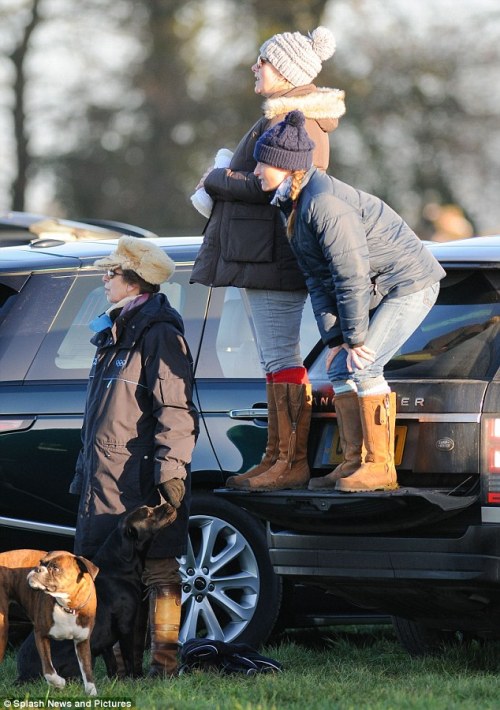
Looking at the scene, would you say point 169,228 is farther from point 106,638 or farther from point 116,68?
point 106,638

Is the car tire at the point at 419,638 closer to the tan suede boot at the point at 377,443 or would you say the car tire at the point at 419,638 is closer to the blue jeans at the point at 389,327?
the tan suede boot at the point at 377,443

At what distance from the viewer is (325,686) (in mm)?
5172

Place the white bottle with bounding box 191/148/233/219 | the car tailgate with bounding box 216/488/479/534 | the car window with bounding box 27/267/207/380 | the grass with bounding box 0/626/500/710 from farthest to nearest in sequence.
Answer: the car window with bounding box 27/267/207/380 → the white bottle with bounding box 191/148/233/219 → the car tailgate with bounding box 216/488/479/534 → the grass with bounding box 0/626/500/710

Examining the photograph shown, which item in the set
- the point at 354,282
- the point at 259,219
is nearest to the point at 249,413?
the point at 259,219

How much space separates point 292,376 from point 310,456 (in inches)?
13.8

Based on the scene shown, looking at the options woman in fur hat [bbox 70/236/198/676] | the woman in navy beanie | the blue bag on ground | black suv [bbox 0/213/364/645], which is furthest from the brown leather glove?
black suv [bbox 0/213/364/645]

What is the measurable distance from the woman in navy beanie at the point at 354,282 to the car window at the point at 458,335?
0.19 meters

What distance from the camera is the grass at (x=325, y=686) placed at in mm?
4703

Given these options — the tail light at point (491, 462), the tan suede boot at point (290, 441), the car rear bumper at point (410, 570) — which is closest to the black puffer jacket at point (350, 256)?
the tan suede boot at point (290, 441)

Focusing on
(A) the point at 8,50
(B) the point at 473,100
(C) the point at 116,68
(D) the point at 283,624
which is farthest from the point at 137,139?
(D) the point at 283,624

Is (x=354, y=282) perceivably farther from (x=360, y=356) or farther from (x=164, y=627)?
(x=164, y=627)

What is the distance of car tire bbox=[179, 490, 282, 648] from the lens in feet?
21.0

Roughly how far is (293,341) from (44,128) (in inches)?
1006

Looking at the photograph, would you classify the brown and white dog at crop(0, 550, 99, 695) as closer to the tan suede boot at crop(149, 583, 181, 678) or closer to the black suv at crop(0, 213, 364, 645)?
the tan suede boot at crop(149, 583, 181, 678)
